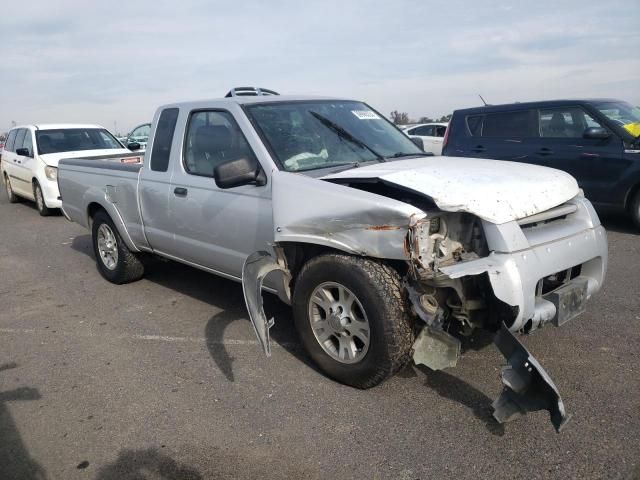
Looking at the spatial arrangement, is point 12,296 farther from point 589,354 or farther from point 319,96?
point 589,354

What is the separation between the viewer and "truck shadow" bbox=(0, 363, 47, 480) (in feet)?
9.03

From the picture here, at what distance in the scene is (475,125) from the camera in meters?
8.61

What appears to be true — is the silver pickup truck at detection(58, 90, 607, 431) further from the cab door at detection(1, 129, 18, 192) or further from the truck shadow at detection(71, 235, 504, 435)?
the cab door at detection(1, 129, 18, 192)

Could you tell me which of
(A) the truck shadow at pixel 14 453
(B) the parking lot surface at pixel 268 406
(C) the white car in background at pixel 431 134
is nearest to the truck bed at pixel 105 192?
(B) the parking lot surface at pixel 268 406

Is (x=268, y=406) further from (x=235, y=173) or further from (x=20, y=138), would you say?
(x=20, y=138)

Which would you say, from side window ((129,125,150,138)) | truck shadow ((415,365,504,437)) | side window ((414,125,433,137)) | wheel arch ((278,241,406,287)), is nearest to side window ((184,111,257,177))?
wheel arch ((278,241,406,287))

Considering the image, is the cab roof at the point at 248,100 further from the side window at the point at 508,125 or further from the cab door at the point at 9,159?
the cab door at the point at 9,159

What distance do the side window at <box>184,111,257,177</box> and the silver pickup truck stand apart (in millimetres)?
14

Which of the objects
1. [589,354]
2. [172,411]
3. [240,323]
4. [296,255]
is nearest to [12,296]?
[240,323]

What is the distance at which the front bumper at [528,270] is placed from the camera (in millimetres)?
2740

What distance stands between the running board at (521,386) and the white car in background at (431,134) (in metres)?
11.5

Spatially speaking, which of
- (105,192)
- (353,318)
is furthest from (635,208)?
(105,192)

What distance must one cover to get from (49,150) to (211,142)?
25.4 feet

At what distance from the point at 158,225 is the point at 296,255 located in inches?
71.1
